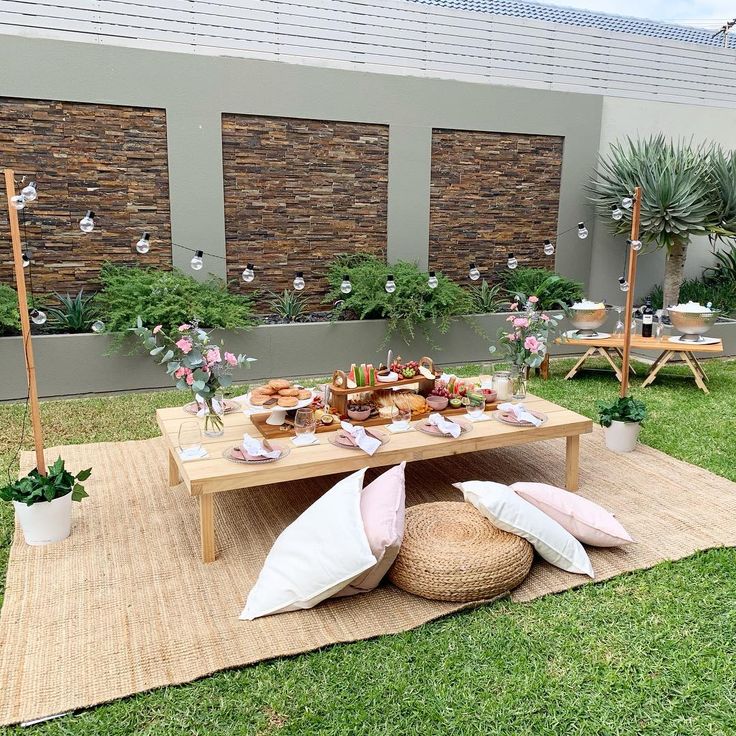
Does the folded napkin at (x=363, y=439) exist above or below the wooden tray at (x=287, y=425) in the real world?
above

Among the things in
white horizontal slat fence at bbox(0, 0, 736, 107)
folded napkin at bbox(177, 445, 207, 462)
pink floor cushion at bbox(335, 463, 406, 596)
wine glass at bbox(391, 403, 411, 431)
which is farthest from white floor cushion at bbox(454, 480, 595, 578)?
white horizontal slat fence at bbox(0, 0, 736, 107)

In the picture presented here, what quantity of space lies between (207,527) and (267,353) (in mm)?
3492

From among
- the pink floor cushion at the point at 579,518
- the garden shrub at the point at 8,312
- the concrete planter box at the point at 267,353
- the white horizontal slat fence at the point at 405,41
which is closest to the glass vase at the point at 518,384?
the pink floor cushion at the point at 579,518

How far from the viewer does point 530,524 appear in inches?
105

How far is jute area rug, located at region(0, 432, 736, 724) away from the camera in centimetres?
218

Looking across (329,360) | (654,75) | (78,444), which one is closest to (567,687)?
(78,444)

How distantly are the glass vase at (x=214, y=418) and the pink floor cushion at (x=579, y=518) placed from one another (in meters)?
1.47

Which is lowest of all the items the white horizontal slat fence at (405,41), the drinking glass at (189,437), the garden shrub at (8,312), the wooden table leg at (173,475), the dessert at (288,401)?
the wooden table leg at (173,475)

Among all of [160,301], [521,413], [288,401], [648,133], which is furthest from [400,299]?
[648,133]

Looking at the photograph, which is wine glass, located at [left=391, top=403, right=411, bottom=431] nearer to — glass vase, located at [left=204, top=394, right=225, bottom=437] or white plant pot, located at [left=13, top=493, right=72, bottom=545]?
glass vase, located at [left=204, top=394, right=225, bottom=437]

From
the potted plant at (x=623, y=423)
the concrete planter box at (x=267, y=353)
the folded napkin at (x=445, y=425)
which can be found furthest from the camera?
the concrete planter box at (x=267, y=353)

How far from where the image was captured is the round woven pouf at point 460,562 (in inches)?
97.8

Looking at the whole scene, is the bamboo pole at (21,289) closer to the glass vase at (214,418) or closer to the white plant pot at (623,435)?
the glass vase at (214,418)

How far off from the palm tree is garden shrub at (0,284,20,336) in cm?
572
